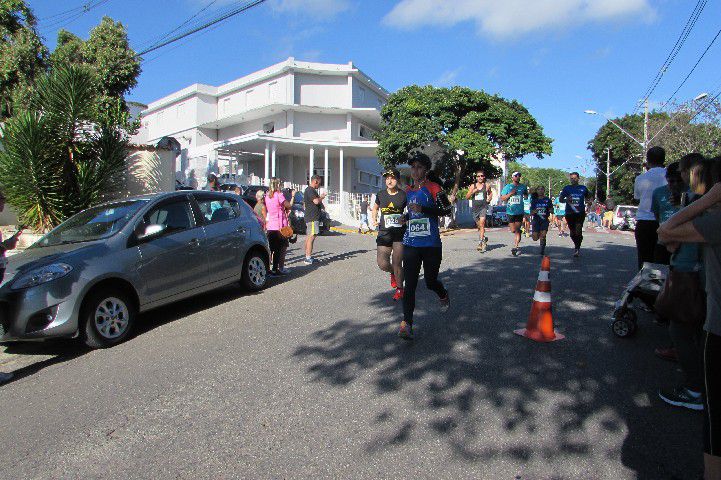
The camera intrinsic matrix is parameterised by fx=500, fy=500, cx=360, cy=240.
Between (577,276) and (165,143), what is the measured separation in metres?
12.2

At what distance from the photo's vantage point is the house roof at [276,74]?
31.2 metres

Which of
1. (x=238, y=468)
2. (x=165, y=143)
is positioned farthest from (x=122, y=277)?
(x=165, y=143)

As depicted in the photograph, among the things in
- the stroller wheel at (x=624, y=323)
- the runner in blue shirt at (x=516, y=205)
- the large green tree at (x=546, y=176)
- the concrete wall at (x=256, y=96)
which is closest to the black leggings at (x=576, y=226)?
the runner in blue shirt at (x=516, y=205)

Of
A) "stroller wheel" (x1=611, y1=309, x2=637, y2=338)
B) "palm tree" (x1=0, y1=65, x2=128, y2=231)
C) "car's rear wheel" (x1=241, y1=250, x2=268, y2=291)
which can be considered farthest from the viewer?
"palm tree" (x1=0, y1=65, x2=128, y2=231)

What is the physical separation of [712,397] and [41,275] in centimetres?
571

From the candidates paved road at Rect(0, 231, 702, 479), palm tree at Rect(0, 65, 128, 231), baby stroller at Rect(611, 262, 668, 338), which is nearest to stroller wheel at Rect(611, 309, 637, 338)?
baby stroller at Rect(611, 262, 668, 338)

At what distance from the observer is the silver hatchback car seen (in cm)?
510

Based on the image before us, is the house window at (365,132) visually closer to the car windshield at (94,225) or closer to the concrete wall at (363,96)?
the concrete wall at (363,96)

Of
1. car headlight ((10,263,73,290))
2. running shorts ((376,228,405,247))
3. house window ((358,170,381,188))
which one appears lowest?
car headlight ((10,263,73,290))

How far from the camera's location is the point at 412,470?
2830mm

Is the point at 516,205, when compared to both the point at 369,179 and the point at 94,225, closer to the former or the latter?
the point at 94,225

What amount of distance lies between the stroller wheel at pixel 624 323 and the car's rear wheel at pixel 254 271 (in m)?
5.15

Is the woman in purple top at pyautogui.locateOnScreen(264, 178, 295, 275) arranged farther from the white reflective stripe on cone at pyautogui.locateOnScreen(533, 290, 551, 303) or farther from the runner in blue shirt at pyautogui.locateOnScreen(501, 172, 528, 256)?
the white reflective stripe on cone at pyautogui.locateOnScreen(533, 290, 551, 303)

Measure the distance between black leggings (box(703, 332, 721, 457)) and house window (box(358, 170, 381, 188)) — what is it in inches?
1234
